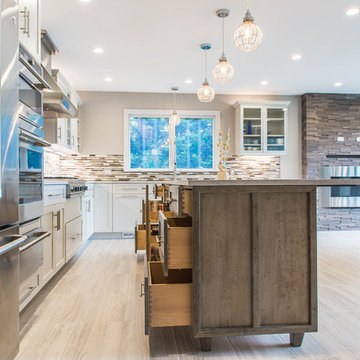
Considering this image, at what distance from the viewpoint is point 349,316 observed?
2.04 meters

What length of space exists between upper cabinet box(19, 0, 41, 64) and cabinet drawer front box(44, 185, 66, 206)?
0.91 metres

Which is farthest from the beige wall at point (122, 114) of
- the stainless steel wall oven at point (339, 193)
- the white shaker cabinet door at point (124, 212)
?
the white shaker cabinet door at point (124, 212)

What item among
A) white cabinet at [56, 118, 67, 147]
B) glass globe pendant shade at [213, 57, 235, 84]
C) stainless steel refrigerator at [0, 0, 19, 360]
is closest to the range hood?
white cabinet at [56, 118, 67, 147]

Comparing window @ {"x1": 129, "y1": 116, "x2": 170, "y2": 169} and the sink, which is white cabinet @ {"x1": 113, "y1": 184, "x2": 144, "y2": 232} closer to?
window @ {"x1": 129, "y1": 116, "x2": 170, "y2": 169}

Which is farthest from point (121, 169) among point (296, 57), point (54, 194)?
point (296, 57)

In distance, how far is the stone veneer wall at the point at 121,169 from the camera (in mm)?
5473

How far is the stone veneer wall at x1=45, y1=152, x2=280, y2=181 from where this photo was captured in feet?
18.0

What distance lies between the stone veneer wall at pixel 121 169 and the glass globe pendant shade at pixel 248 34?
3.45m

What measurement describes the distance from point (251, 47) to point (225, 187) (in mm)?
1238

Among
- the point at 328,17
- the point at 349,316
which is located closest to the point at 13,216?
the point at 349,316

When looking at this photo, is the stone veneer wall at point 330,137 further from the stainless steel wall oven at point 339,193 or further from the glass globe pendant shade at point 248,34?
the glass globe pendant shade at point 248,34

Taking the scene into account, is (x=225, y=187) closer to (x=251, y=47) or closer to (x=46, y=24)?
(x=251, y=47)

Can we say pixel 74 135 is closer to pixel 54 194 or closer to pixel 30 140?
pixel 54 194

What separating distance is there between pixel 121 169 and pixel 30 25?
3614 mm
